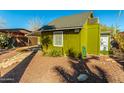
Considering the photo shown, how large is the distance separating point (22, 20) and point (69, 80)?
5221mm

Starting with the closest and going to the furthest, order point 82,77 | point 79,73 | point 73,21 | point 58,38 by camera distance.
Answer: point 82,77, point 79,73, point 73,21, point 58,38

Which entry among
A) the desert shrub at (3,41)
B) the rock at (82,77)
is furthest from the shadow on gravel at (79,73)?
the desert shrub at (3,41)

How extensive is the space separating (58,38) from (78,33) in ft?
6.10

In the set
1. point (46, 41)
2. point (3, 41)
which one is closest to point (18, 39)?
point (3, 41)

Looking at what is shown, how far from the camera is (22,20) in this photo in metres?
11.4

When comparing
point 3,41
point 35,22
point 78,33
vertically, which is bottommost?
point 3,41

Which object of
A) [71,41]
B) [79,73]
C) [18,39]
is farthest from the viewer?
[18,39]

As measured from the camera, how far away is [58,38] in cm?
1395

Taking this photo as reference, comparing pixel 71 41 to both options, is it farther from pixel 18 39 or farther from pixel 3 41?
pixel 18 39

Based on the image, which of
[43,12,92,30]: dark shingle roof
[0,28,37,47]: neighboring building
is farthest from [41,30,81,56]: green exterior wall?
[0,28,37,47]: neighboring building

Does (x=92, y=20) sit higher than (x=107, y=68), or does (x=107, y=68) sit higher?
(x=92, y=20)
